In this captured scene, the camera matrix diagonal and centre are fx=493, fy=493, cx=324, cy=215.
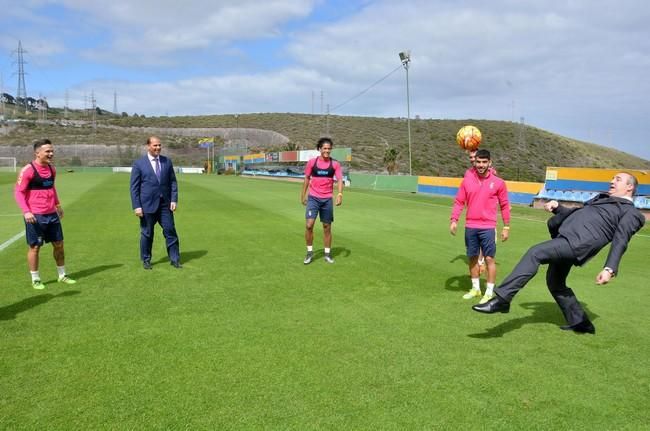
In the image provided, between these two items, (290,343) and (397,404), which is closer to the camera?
(397,404)

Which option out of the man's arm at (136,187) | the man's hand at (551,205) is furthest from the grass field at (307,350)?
the man's hand at (551,205)

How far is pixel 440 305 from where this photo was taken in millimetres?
6156

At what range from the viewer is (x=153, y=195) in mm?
8039

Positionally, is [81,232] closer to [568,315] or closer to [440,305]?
[440,305]

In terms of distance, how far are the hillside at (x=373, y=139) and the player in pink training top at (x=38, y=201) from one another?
65.7 metres

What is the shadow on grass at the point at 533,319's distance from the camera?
5179 mm

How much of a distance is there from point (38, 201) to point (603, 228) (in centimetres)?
692

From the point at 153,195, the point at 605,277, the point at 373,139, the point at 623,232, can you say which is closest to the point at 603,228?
the point at 623,232

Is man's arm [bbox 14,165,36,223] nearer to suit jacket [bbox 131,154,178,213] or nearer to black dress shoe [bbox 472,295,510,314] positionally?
suit jacket [bbox 131,154,178,213]

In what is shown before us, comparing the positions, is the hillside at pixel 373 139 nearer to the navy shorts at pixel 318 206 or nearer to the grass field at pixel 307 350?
the navy shorts at pixel 318 206

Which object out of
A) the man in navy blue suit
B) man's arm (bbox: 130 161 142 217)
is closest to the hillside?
the man in navy blue suit

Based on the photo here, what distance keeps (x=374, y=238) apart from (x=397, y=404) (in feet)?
26.8

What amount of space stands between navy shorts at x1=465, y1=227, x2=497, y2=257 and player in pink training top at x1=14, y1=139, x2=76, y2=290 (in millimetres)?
5672

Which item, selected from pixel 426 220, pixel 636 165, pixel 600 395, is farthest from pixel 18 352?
pixel 636 165
